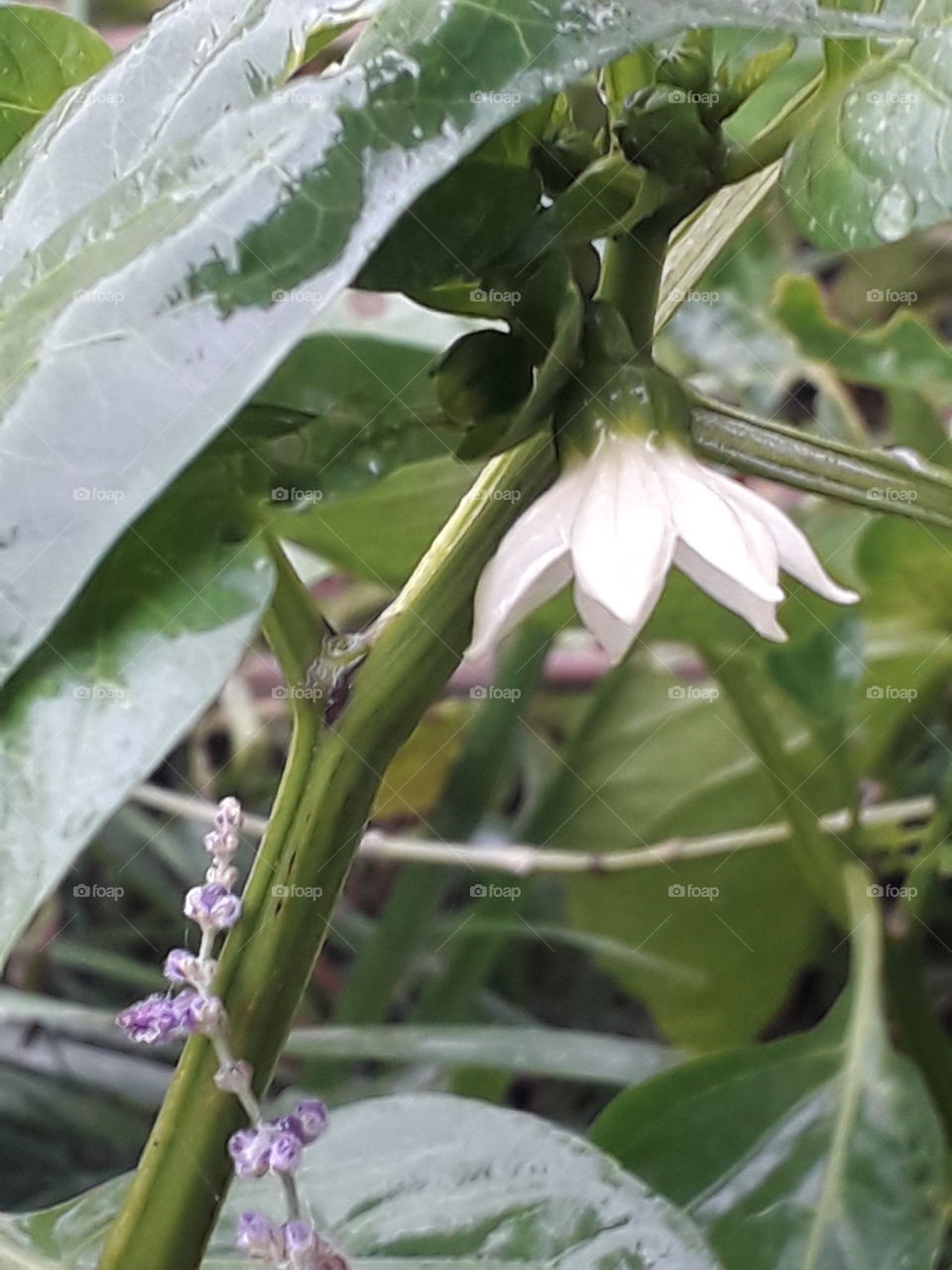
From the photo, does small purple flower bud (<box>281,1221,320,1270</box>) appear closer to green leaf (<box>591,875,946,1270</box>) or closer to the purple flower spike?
the purple flower spike

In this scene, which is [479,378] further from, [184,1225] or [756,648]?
[756,648]

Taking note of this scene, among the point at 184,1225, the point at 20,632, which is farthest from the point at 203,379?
the point at 184,1225

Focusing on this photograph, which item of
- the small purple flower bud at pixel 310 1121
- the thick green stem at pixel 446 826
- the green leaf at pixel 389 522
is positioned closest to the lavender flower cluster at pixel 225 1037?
the small purple flower bud at pixel 310 1121
